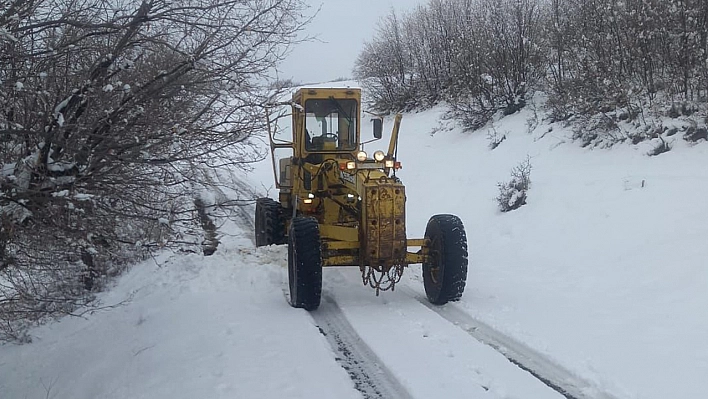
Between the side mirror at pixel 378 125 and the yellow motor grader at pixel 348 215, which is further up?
the side mirror at pixel 378 125

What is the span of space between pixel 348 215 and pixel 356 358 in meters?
3.17

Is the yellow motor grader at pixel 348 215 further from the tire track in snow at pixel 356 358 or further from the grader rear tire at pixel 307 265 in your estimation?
the tire track in snow at pixel 356 358

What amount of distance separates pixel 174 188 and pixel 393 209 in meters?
2.45

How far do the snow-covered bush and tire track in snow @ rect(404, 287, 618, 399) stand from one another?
15.2ft

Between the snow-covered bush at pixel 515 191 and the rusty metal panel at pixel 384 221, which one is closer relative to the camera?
the rusty metal panel at pixel 384 221

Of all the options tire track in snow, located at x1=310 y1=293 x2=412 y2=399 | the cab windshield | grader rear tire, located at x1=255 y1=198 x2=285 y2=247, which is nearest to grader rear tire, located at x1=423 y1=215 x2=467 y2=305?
tire track in snow, located at x1=310 y1=293 x2=412 y2=399

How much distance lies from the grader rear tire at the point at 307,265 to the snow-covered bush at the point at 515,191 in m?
5.34

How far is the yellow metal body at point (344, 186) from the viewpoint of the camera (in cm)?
741

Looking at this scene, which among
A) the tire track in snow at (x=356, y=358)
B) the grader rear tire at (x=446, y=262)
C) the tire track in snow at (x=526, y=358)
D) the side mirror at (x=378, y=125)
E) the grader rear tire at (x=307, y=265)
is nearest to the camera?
the tire track in snow at (x=526, y=358)

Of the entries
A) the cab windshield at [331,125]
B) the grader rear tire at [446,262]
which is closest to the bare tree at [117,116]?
the grader rear tire at [446,262]

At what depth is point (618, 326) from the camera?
21.1 feet

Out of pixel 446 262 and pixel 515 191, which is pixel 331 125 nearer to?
pixel 446 262

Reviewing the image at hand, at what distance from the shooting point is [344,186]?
8.95 m

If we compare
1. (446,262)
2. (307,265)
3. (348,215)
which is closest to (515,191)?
(348,215)
